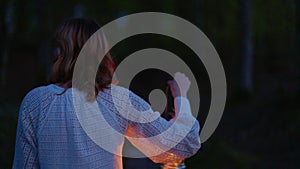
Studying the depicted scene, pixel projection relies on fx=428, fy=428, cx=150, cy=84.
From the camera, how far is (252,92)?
17828 millimetres

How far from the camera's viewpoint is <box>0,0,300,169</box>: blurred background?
31.8 feet

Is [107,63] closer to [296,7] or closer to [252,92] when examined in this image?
[296,7]

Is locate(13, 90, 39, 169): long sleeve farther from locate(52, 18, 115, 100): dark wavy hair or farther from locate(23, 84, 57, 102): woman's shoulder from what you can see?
locate(52, 18, 115, 100): dark wavy hair

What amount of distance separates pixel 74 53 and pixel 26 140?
0.45 meters

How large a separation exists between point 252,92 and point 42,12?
943 centimetres

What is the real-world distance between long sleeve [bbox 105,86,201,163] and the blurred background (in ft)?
1.52

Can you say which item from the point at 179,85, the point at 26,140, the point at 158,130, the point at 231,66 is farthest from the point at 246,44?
the point at 26,140

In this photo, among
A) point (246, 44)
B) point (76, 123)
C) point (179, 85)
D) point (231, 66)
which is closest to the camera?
point (76, 123)

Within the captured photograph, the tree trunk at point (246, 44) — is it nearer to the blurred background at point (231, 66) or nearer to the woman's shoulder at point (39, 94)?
the blurred background at point (231, 66)

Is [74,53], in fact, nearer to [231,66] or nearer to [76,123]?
[76,123]

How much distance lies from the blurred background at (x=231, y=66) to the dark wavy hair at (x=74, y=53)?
33 cm

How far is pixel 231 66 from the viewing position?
25906 millimetres

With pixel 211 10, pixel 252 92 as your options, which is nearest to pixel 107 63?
pixel 252 92

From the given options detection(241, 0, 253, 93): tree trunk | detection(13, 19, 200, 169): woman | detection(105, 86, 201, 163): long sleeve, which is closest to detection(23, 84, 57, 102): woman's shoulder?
detection(13, 19, 200, 169): woman
